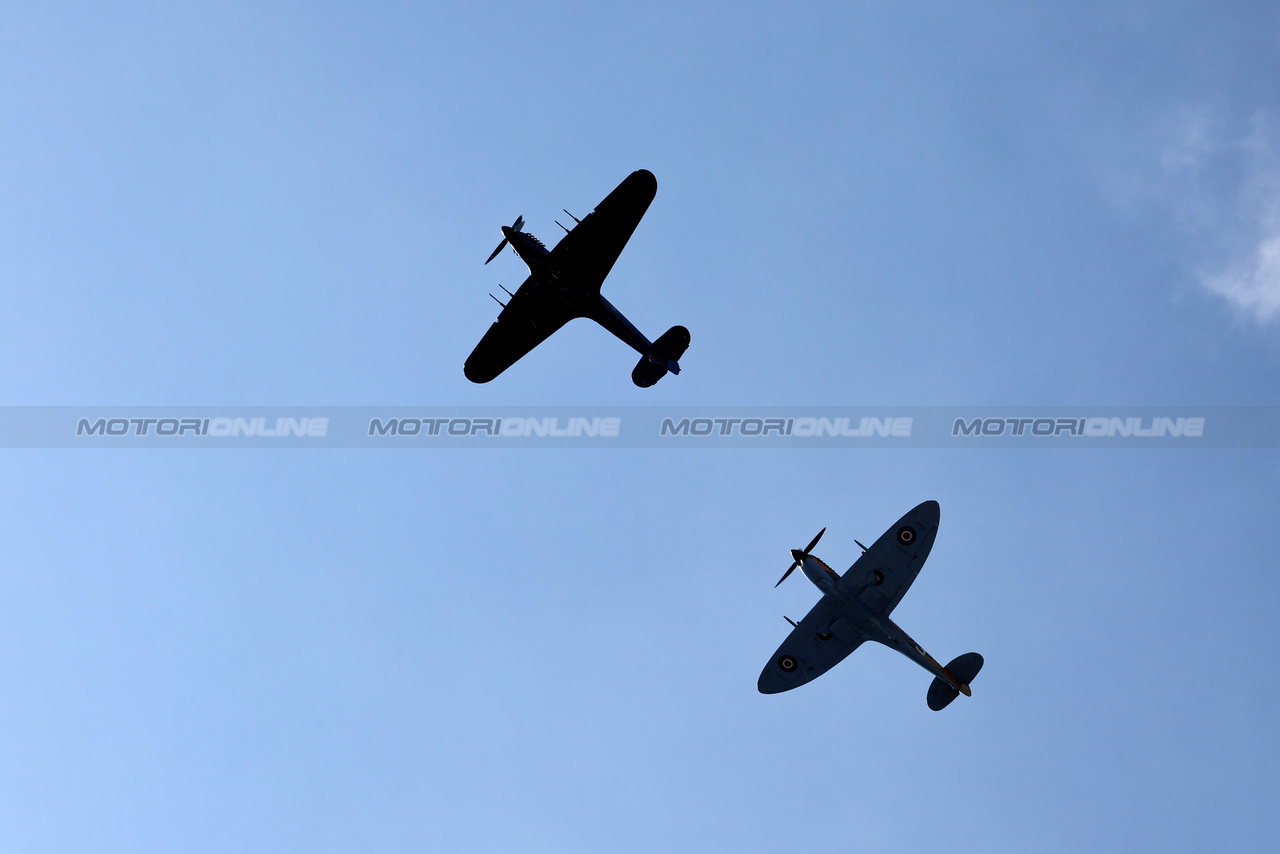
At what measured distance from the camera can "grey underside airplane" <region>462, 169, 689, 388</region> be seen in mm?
38438

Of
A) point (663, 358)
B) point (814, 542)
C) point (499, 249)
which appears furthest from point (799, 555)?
point (499, 249)

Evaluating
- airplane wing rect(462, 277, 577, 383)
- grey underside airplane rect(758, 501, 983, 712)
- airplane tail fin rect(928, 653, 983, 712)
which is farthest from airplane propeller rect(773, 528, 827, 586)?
airplane wing rect(462, 277, 577, 383)

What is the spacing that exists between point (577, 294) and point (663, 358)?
227 inches

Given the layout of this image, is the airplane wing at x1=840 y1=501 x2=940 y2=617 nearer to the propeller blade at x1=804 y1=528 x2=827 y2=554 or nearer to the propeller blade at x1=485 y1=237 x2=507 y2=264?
the propeller blade at x1=804 y1=528 x2=827 y2=554

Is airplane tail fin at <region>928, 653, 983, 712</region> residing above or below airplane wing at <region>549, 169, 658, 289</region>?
below

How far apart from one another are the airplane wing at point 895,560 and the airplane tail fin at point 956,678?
5.37 meters

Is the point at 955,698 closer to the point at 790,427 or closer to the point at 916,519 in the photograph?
the point at 916,519

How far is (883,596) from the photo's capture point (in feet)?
129

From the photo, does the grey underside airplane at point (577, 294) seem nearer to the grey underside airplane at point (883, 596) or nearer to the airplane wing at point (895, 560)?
the grey underside airplane at point (883, 596)

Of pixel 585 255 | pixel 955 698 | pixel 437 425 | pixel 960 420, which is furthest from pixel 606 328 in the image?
pixel 955 698

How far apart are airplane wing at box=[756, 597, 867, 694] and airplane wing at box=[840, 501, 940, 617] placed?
2.46 meters

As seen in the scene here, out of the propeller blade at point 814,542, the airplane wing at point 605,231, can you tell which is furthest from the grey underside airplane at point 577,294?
the propeller blade at point 814,542

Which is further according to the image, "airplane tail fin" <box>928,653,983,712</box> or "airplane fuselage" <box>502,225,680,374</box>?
"airplane tail fin" <box>928,653,983,712</box>

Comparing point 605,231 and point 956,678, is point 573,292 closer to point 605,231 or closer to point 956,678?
point 605,231
